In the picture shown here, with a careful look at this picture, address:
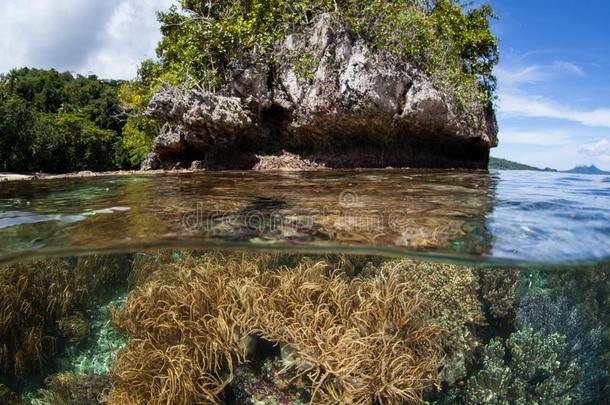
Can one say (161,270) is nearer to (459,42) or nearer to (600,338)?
(600,338)

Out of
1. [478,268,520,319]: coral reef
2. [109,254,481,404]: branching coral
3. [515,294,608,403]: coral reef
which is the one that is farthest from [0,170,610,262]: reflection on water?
[515,294,608,403]: coral reef

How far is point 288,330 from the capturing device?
473 cm

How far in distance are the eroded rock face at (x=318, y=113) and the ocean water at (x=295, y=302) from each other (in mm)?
5848

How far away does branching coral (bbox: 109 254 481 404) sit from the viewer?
15.1 feet

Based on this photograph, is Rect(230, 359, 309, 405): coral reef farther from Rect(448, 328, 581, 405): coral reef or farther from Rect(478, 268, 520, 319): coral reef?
Rect(478, 268, 520, 319): coral reef

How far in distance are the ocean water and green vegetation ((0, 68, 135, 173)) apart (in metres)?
15.4

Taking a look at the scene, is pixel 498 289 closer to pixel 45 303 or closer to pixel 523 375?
pixel 523 375

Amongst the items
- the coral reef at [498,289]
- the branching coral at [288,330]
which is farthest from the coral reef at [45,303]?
the coral reef at [498,289]

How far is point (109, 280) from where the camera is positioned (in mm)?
6246

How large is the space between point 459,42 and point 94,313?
13997 millimetres

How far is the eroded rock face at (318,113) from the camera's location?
472 inches

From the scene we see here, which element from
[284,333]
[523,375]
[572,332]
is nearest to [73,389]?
[284,333]

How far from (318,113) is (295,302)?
820cm

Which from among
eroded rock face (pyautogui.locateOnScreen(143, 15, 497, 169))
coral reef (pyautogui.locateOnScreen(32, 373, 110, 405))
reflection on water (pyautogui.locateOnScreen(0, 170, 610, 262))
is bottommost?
coral reef (pyautogui.locateOnScreen(32, 373, 110, 405))
